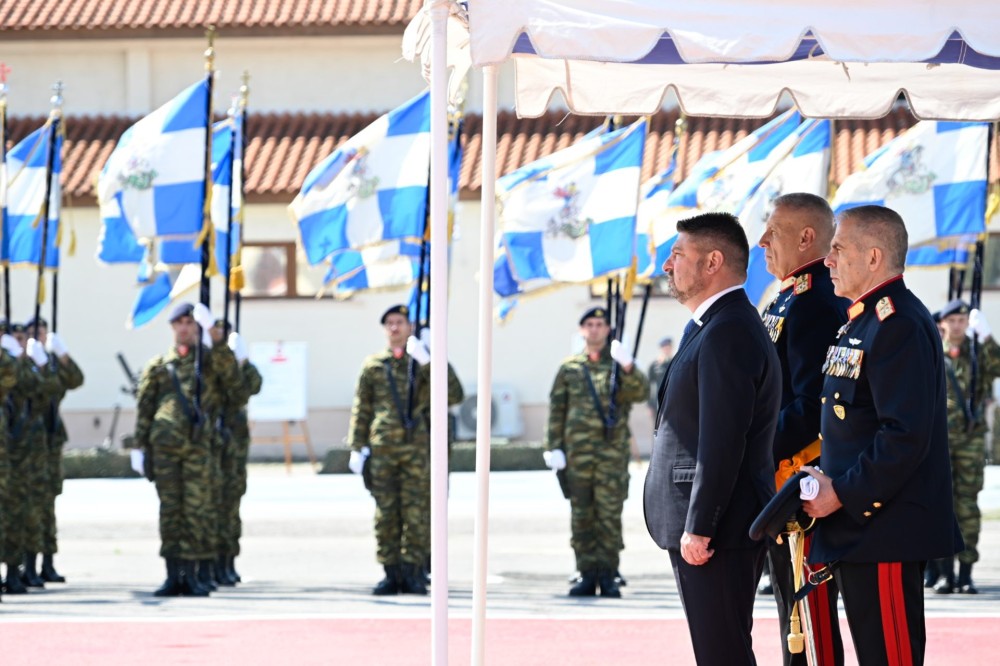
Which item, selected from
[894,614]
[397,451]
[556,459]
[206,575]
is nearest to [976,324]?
[556,459]

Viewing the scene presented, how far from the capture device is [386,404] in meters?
11.0

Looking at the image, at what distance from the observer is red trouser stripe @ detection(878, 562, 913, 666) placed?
4.88m

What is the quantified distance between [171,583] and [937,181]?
18.7ft

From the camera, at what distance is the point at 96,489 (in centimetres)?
1933

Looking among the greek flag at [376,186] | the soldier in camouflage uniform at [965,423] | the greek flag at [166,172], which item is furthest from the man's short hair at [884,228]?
the greek flag at [166,172]

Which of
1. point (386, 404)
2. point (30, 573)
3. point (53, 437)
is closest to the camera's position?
point (386, 404)

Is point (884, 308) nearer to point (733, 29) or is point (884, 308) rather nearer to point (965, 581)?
point (733, 29)

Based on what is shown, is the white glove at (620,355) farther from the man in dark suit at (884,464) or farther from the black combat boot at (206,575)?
the man in dark suit at (884,464)

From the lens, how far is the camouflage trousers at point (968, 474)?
10516mm

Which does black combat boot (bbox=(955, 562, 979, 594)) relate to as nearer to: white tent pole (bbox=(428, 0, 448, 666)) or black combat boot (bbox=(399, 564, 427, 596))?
black combat boot (bbox=(399, 564, 427, 596))

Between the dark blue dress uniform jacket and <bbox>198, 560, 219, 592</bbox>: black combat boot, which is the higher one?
the dark blue dress uniform jacket

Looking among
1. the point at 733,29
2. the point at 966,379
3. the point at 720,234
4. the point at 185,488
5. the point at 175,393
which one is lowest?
the point at 185,488

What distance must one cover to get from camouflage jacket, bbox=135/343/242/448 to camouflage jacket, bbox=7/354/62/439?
0.78 m

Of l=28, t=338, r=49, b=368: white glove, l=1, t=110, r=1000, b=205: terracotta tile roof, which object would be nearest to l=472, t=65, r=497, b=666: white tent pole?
l=28, t=338, r=49, b=368: white glove
